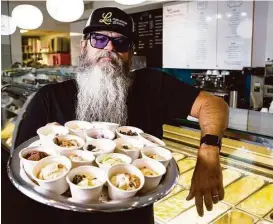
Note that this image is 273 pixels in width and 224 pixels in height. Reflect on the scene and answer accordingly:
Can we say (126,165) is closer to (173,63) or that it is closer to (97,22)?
(97,22)

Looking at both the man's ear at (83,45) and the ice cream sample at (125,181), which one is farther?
the man's ear at (83,45)

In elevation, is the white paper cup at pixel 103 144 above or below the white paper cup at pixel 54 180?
above

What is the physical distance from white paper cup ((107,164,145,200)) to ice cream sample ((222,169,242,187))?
1.00 meters

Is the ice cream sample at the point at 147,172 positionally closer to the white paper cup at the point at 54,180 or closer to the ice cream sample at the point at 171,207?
the white paper cup at the point at 54,180

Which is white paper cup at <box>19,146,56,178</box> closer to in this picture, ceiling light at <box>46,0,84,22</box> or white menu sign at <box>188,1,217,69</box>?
ceiling light at <box>46,0,84,22</box>

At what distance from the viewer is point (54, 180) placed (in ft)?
2.68

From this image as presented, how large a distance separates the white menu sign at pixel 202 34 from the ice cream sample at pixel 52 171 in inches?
142

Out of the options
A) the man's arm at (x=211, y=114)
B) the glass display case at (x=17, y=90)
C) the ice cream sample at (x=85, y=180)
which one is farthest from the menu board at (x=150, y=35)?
the ice cream sample at (x=85, y=180)

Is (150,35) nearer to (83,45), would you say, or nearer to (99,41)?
(83,45)

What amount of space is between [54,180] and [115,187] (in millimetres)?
165

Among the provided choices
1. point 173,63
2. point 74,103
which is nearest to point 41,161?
point 74,103

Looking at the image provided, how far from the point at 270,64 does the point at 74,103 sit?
2.87 m

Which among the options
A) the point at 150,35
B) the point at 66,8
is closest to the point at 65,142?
the point at 66,8

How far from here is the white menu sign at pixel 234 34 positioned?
3.71 m
